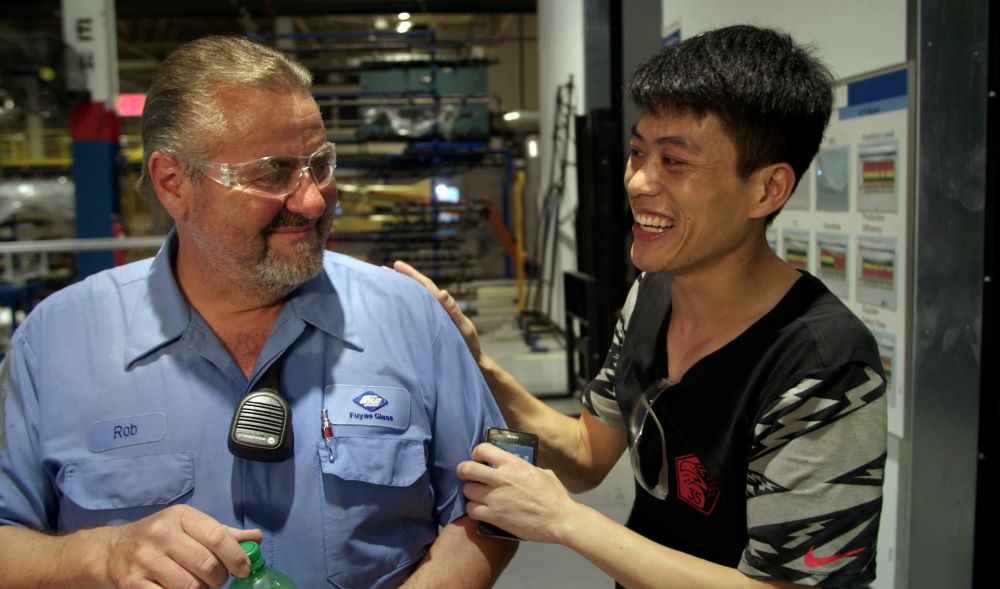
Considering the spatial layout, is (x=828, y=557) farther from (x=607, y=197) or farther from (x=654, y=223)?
(x=607, y=197)

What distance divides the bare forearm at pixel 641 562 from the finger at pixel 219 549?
0.49m

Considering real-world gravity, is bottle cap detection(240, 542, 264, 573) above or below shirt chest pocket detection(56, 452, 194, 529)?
below

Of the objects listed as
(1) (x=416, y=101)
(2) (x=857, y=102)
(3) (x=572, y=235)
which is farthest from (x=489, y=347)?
(2) (x=857, y=102)

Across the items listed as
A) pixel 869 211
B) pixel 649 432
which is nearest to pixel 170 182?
pixel 649 432

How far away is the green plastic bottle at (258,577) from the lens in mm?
1082

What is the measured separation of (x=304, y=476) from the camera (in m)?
1.29

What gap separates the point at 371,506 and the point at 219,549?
0.30 m

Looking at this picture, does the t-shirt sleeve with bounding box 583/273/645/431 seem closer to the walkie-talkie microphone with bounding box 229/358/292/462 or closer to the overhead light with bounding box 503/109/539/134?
the walkie-talkie microphone with bounding box 229/358/292/462

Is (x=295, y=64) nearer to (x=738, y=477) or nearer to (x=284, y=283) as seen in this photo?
(x=284, y=283)

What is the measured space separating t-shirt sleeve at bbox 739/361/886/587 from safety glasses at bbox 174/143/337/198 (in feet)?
2.87

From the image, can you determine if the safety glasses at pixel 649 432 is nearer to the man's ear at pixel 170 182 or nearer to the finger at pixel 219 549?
the finger at pixel 219 549

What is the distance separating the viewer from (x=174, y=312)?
4.50ft

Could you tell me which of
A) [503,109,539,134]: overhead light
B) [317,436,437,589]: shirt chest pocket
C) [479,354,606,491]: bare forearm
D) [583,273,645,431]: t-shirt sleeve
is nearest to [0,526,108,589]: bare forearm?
[317,436,437,589]: shirt chest pocket

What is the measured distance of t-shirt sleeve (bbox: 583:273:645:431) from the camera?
63.7 inches
